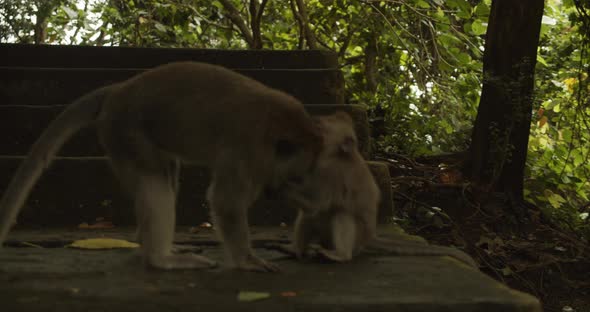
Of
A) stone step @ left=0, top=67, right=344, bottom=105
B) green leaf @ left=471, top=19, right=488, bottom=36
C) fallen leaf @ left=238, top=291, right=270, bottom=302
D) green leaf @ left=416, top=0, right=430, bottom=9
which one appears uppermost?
green leaf @ left=416, top=0, right=430, bottom=9

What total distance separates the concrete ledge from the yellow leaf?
116mm

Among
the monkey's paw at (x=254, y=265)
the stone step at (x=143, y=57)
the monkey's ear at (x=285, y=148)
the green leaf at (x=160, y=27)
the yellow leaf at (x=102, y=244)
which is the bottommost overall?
the yellow leaf at (x=102, y=244)

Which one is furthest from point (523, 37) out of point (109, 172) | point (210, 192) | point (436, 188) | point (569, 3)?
point (210, 192)

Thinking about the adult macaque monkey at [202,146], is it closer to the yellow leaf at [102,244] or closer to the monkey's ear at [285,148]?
the monkey's ear at [285,148]

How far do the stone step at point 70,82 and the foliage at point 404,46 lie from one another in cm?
163

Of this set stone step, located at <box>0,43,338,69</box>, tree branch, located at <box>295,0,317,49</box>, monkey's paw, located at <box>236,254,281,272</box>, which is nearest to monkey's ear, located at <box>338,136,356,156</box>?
monkey's paw, located at <box>236,254,281,272</box>

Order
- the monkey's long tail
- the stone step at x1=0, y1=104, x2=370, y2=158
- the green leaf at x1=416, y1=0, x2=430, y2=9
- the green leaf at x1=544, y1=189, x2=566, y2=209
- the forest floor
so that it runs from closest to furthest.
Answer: the monkey's long tail
the stone step at x1=0, y1=104, x2=370, y2=158
the forest floor
the green leaf at x1=544, y1=189, x2=566, y2=209
the green leaf at x1=416, y1=0, x2=430, y2=9

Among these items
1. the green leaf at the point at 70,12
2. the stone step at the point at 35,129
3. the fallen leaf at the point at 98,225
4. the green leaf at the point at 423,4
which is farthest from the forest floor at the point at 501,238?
the green leaf at the point at 70,12

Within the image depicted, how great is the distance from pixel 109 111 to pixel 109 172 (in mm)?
1508

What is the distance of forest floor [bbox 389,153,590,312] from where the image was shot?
19.8 ft

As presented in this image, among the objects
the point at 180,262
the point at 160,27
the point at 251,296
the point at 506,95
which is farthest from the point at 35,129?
the point at 160,27

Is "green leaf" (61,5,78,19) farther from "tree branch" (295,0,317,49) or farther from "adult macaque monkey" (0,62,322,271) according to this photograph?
"adult macaque monkey" (0,62,322,271)

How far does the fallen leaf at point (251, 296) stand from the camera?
312 centimetres

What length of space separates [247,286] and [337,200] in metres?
0.77
